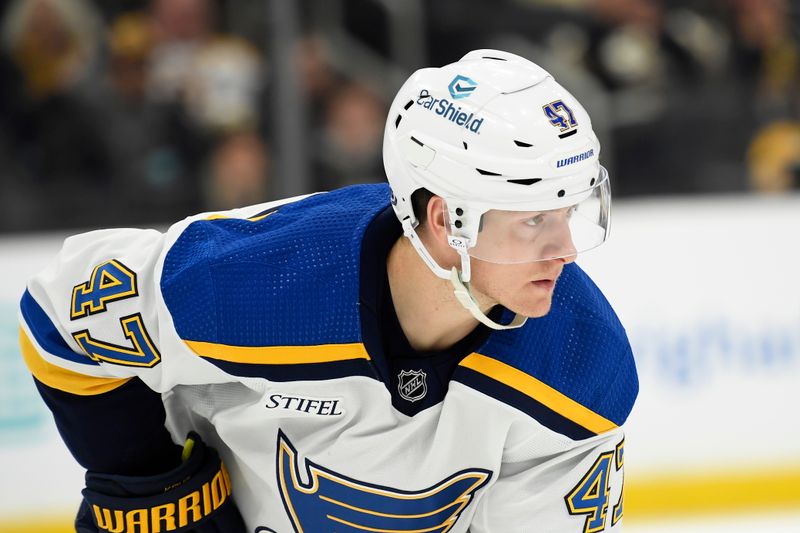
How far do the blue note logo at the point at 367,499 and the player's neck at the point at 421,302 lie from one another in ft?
0.87

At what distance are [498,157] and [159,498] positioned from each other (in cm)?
93

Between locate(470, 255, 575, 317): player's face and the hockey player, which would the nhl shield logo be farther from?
locate(470, 255, 575, 317): player's face

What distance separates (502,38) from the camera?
13.6ft

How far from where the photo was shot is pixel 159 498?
2.12 m

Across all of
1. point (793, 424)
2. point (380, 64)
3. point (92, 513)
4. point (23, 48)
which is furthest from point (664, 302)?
point (23, 48)

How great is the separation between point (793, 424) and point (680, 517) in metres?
0.49

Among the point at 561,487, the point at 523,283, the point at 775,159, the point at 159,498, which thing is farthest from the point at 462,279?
the point at 775,159

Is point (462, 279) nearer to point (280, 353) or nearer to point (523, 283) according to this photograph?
point (523, 283)

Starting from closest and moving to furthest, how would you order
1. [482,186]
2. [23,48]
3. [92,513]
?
[482,186] < [92,513] < [23,48]

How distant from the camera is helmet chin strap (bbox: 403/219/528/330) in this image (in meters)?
1.84

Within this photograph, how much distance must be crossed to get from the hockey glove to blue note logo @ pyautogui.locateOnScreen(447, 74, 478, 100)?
0.88 metres

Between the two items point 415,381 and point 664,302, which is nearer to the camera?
point 415,381

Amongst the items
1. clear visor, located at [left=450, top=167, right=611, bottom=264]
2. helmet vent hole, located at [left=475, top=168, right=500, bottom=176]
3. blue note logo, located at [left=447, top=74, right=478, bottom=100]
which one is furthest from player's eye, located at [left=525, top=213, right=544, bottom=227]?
blue note logo, located at [left=447, top=74, right=478, bottom=100]

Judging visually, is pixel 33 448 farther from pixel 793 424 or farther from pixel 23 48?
pixel 793 424
